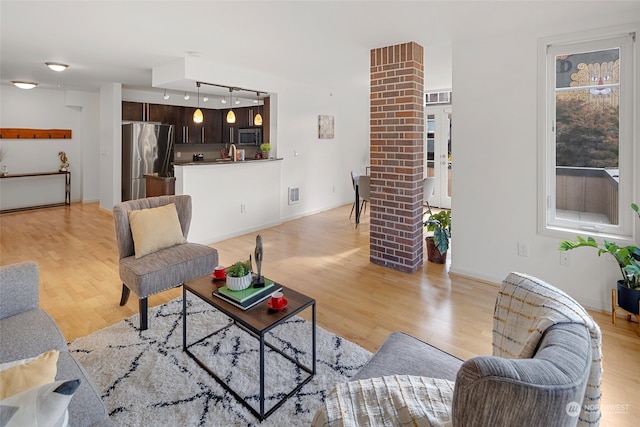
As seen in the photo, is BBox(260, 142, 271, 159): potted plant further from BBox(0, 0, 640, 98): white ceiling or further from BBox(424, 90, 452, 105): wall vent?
BBox(424, 90, 452, 105): wall vent

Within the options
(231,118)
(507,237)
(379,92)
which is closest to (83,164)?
(231,118)

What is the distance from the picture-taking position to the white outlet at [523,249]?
3.25 metres

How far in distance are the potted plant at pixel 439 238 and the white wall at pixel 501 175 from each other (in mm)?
231

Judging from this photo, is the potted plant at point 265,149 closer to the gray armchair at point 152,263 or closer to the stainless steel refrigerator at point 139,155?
the stainless steel refrigerator at point 139,155

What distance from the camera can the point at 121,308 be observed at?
9.56 feet

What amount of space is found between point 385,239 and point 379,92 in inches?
63.6

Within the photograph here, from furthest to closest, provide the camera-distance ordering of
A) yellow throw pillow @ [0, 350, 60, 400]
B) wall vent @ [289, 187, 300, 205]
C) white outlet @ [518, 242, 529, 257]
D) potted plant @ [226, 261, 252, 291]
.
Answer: wall vent @ [289, 187, 300, 205] < white outlet @ [518, 242, 529, 257] < potted plant @ [226, 261, 252, 291] < yellow throw pillow @ [0, 350, 60, 400]

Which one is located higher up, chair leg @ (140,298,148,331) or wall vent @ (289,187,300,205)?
wall vent @ (289,187,300,205)

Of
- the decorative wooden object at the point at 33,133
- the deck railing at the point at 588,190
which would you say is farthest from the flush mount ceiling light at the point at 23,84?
the deck railing at the point at 588,190

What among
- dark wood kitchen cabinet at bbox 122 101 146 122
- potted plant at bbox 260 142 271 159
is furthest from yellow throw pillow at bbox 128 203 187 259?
dark wood kitchen cabinet at bbox 122 101 146 122

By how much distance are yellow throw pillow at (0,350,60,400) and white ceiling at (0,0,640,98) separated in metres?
2.64

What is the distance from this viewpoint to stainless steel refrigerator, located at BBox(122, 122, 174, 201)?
21.7 feet

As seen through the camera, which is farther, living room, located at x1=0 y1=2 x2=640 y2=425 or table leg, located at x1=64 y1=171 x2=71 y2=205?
table leg, located at x1=64 y1=171 x2=71 y2=205
